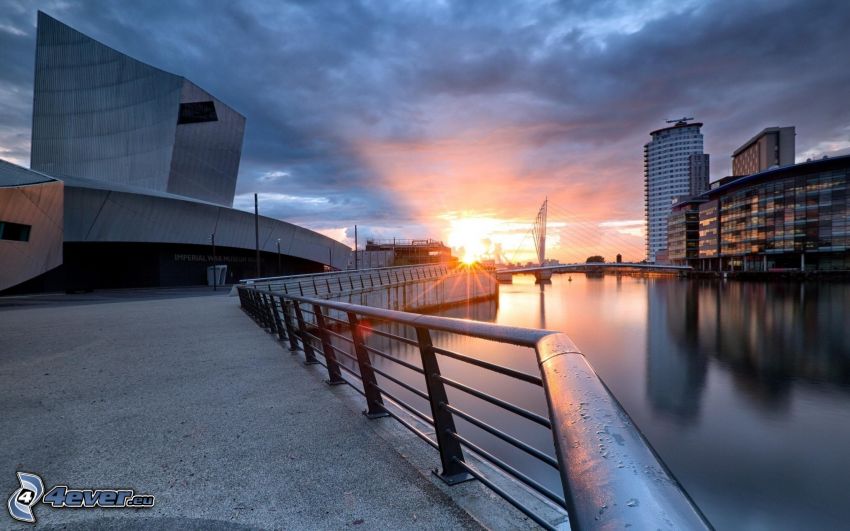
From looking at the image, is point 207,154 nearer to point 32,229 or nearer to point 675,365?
point 32,229

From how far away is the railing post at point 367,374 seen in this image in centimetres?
438

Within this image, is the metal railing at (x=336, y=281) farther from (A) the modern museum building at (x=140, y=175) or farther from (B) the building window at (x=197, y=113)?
(B) the building window at (x=197, y=113)

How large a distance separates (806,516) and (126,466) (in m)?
13.9

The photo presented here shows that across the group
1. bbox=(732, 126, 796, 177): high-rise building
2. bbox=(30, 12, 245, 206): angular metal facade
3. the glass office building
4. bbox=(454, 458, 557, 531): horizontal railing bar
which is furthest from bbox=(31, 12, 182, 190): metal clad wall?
bbox=(732, 126, 796, 177): high-rise building

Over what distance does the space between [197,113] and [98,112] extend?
469 inches

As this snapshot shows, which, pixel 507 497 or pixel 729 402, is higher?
pixel 507 497

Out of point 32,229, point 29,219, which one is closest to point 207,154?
point 32,229

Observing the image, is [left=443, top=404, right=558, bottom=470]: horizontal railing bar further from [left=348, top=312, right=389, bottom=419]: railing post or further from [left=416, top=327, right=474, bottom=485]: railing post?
[left=348, top=312, right=389, bottom=419]: railing post

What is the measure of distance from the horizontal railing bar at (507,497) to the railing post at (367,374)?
1571 mm

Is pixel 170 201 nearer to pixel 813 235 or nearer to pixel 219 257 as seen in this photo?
pixel 219 257

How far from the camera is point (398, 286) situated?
43312 millimetres

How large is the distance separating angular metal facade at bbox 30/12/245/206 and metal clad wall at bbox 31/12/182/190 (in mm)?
103

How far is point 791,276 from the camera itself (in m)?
90.6

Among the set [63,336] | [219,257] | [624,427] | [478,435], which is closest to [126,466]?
[624,427]
